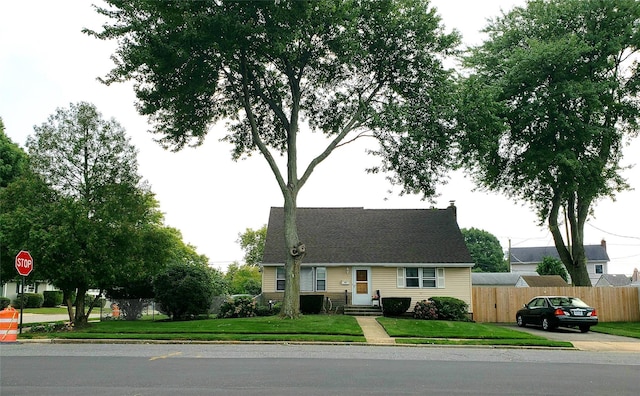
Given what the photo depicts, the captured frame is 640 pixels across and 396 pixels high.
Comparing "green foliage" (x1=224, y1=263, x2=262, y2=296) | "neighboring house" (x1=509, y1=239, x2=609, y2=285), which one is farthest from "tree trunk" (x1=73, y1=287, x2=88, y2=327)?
"neighboring house" (x1=509, y1=239, x2=609, y2=285)

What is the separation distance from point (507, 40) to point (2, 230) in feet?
92.8

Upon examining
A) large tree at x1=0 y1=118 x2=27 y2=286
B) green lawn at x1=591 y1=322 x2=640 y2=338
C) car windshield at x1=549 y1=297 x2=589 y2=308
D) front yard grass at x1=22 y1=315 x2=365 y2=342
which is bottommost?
green lawn at x1=591 y1=322 x2=640 y2=338

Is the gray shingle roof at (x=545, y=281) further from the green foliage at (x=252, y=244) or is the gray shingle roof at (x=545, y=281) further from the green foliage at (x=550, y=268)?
the green foliage at (x=252, y=244)

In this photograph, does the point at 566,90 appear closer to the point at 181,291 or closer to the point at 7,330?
the point at 181,291

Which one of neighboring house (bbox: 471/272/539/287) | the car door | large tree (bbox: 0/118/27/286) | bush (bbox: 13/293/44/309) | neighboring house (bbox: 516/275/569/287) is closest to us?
the car door

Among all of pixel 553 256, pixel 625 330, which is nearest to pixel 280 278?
pixel 625 330

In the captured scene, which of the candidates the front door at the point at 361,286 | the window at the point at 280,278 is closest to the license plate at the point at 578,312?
the front door at the point at 361,286

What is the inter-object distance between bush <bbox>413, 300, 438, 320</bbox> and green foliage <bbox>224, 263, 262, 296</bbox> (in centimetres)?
3832

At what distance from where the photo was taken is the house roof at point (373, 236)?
99.7 ft

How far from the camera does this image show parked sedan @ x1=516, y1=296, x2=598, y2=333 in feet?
73.2

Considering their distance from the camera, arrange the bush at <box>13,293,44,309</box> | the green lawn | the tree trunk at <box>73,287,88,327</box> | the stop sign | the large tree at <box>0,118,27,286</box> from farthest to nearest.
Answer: the bush at <box>13,293,44,309</box> → the large tree at <box>0,118,27,286</box> → the green lawn → the tree trunk at <box>73,287,88,327</box> → the stop sign

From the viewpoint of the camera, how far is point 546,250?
86.8 m

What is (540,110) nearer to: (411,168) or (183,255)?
(411,168)

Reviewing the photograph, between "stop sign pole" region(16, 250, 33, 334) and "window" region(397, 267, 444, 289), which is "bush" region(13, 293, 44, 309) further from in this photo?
"window" region(397, 267, 444, 289)
